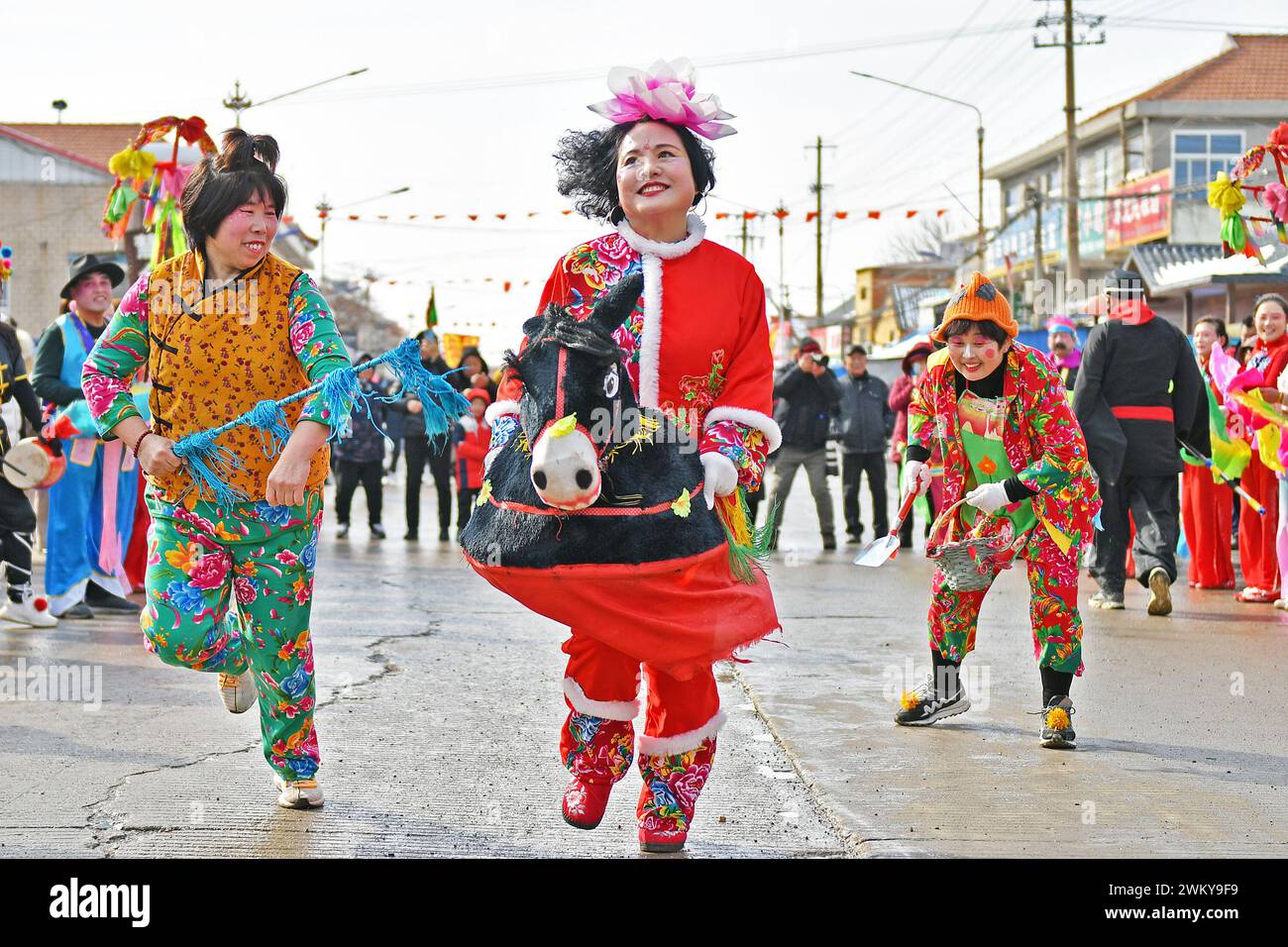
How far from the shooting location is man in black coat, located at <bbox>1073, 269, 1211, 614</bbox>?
9.66 metres

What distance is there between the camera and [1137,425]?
10156 mm

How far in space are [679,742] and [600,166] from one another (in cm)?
159

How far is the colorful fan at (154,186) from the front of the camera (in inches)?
366

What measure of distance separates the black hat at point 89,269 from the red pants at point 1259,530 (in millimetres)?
7762

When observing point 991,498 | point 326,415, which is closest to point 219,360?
point 326,415

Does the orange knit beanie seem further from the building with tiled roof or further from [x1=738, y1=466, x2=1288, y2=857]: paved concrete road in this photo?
the building with tiled roof

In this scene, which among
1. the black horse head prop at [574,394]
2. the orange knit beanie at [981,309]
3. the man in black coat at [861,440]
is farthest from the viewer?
the man in black coat at [861,440]

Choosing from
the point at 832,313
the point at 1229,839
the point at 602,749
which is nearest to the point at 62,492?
the point at 602,749

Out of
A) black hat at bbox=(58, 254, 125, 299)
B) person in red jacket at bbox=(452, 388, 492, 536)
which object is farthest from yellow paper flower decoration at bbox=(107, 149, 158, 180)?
person in red jacket at bbox=(452, 388, 492, 536)

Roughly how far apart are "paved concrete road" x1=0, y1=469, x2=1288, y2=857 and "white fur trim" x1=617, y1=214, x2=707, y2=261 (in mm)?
1610

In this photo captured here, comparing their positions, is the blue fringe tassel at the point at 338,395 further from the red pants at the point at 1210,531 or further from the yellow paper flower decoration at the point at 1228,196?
the red pants at the point at 1210,531

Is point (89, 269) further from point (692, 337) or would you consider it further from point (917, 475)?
point (692, 337)

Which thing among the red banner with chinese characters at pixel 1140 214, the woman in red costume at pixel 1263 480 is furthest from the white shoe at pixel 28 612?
the red banner with chinese characters at pixel 1140 214
